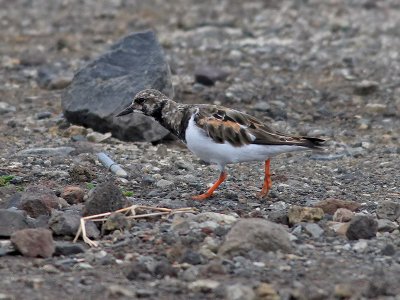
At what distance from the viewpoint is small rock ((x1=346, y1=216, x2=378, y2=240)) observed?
6.95 m

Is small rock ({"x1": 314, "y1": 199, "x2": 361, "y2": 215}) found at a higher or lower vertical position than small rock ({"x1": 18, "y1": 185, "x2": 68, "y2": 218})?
lower

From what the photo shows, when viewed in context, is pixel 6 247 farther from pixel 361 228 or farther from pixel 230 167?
pixel 230 167

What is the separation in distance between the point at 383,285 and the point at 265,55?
9420mm

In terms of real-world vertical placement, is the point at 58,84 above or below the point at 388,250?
above

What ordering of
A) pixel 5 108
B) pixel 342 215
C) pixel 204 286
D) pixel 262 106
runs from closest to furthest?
pixel 204 286 < pixel 342 215 < pixel 5 108 < pixel 262 106

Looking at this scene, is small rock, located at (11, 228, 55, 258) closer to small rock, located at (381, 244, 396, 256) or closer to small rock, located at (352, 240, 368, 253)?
small rock, located at (352, 240, 368, 253)

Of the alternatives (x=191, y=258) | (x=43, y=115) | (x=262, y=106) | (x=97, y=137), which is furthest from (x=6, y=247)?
(x=262, y=106)

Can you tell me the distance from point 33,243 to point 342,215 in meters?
2.57

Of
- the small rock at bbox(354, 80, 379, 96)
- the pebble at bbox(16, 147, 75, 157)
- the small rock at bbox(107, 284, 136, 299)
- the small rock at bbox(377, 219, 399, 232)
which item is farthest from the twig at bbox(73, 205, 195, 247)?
the small rock at bbox(354, 80, 379, 96)

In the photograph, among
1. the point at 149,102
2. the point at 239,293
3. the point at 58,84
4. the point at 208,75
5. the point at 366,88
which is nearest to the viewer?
the point at 239,293

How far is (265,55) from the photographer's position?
14906mm

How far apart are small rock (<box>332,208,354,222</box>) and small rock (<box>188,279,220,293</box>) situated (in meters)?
1.81

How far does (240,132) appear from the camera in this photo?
8086mm

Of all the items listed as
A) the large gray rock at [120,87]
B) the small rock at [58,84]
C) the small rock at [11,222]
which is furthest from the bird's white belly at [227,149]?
the small rock at [58,84]
